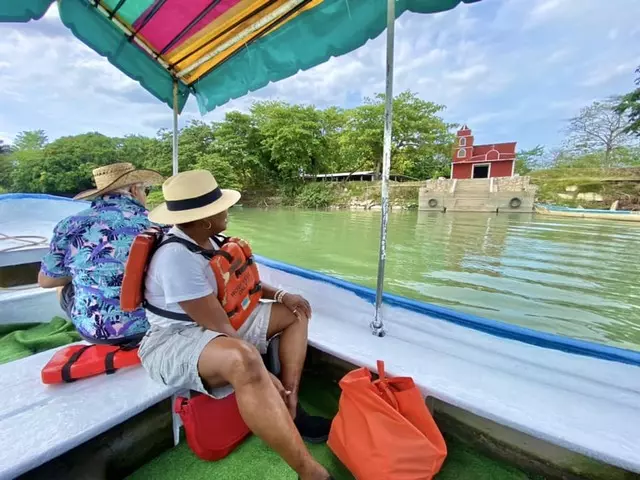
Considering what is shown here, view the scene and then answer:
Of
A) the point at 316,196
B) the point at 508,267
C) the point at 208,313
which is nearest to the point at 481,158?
the point at 316,196

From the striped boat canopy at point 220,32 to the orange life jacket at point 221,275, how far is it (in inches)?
52.6

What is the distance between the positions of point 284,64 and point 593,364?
229cm

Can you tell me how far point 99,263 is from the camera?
1.29m

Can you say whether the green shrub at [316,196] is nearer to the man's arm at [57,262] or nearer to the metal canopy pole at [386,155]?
the metal canopy pole at [386,155]

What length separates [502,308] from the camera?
4012 mm

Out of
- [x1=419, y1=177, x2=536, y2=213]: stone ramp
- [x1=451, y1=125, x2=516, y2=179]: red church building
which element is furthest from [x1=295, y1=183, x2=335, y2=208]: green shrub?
[x1=451, y1=125, x2=516, y2=179]: red church building

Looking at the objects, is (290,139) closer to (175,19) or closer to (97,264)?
(175,19)

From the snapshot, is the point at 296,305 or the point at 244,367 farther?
the point at 296,305

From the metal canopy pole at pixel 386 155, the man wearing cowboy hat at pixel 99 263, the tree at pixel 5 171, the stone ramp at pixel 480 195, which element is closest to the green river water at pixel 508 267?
the metal canopy pole at pixel 386 155

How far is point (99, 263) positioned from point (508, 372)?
1682mm

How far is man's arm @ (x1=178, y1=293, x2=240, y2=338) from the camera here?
1.07 metres

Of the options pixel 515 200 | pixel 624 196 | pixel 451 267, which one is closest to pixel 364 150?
pixel 515 200

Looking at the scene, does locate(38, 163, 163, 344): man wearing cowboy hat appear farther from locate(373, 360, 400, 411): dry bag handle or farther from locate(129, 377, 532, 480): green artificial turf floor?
locate(373, 360, 400, 411): dry bag handle

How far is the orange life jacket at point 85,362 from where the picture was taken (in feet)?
3.74
